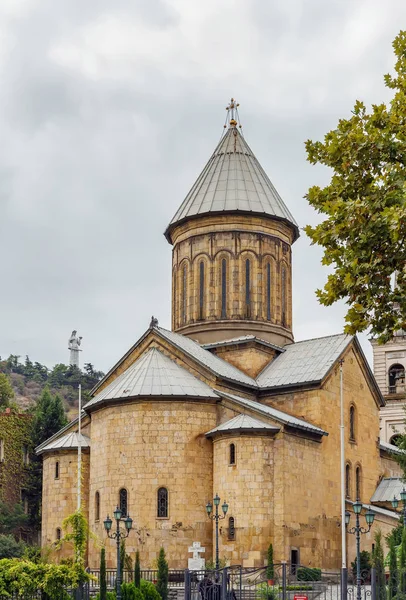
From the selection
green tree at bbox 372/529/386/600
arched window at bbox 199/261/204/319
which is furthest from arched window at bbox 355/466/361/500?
green tree at bbox 372/529/386/600

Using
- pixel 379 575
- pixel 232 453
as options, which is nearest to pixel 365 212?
pixel 379 575

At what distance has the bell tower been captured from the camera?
123 ft

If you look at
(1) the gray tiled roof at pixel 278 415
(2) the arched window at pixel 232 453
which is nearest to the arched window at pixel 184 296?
(1) the gray tiled roof at pixel 278 415

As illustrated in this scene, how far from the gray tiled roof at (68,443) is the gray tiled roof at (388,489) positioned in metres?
11.5

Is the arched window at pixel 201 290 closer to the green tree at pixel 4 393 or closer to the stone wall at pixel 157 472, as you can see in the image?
the stone wall at pixel 157 472

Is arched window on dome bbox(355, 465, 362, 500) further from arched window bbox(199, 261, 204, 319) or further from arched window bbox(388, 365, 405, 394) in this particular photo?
arched window bbox(388, 365, 405, 394)

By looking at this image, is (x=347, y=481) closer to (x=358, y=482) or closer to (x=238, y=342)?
(x=358, y=482)

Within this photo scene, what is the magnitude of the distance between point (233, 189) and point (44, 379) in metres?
74.2

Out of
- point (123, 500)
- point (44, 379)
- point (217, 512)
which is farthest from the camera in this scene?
point (44, 379)

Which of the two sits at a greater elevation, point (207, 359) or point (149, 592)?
point (207, 359)

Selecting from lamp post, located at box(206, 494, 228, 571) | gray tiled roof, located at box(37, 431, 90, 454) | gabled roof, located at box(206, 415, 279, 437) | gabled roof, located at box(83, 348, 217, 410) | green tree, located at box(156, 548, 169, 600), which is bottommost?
green tree, located at box(156, 548, 169, 600)

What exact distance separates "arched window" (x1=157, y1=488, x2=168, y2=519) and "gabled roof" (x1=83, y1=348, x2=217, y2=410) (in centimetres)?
324

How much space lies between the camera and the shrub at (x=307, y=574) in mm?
29141

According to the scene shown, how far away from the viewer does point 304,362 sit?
3597 cm
